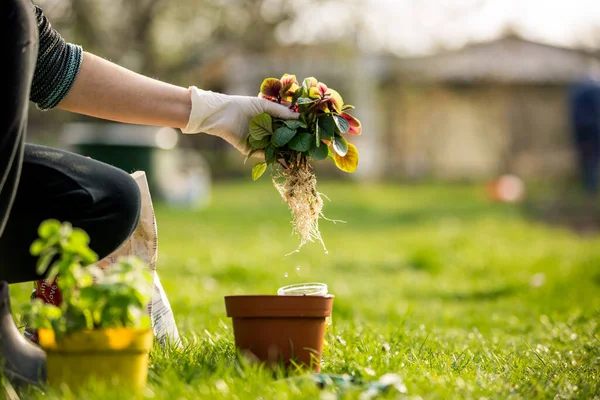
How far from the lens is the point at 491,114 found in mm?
20469

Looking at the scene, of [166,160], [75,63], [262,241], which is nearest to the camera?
[75,63]

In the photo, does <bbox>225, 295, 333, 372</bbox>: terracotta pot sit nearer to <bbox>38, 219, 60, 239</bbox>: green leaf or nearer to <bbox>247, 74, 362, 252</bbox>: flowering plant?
<bbox>247, 74, 362, 252</bbox>: flowering plant

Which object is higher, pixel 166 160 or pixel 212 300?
pixel 166 160

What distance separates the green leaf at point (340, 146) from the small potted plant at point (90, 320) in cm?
92

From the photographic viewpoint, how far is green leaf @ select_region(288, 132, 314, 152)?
2.64m

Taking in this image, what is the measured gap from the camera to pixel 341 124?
2.67 m

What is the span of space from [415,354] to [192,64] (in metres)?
16.3

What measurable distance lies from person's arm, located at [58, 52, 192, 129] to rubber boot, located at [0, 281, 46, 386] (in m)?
0.75

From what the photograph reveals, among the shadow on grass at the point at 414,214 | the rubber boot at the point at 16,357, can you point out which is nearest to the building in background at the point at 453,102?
the shadow on grass at the point at 414,214

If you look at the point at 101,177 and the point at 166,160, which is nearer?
the point at 101,177

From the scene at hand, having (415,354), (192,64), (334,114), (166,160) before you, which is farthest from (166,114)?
(192,64)

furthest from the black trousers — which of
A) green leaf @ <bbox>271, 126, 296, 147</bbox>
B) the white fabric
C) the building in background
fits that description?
the building in background

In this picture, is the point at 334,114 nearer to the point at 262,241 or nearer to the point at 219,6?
the point at 262,241

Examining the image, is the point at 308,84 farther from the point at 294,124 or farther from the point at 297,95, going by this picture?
the point at 294,124
